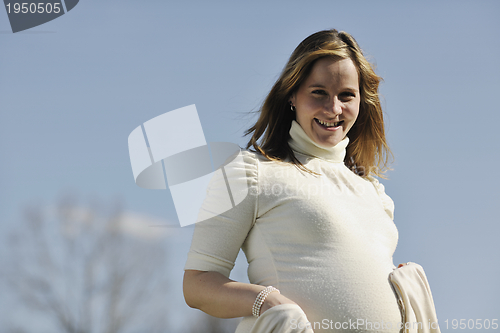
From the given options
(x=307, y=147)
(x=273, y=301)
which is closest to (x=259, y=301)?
(x=273, y=301)

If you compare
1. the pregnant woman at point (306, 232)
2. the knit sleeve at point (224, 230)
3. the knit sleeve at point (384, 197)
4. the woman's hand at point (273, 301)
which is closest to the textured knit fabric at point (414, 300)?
the pregnant woman at point (306, 232)

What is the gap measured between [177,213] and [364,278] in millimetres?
808

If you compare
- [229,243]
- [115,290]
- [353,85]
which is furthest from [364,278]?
[115,290]

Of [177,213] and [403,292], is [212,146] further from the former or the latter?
[403,292]

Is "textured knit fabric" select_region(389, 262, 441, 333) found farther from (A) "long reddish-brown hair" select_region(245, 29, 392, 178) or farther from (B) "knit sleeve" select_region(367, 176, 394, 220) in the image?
(A) "long reddish-brown hair" select_region(245, 29, 392, 178)

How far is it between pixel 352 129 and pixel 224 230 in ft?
3.71

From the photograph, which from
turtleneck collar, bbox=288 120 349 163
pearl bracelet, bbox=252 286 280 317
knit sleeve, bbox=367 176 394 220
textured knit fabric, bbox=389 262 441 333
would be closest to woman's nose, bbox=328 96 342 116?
turtleneck collar, bbox=288 120 349 163

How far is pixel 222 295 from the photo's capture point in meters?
1.87

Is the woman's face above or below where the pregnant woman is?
above

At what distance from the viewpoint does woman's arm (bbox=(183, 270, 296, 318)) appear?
1.84m

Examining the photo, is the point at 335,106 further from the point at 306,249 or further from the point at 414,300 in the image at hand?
the point at 414,300

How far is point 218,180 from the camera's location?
2086 mm

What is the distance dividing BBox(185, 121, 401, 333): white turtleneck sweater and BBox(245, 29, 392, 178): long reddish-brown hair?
223mm

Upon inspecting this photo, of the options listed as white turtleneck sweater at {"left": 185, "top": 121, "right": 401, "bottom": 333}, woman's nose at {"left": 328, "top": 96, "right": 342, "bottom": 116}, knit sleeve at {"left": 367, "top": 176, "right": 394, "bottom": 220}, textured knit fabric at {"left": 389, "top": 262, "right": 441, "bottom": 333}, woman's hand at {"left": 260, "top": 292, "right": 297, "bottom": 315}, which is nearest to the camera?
woman's hand at {"left": 260, "top": 292, "right": 297, "bottom": 315}
